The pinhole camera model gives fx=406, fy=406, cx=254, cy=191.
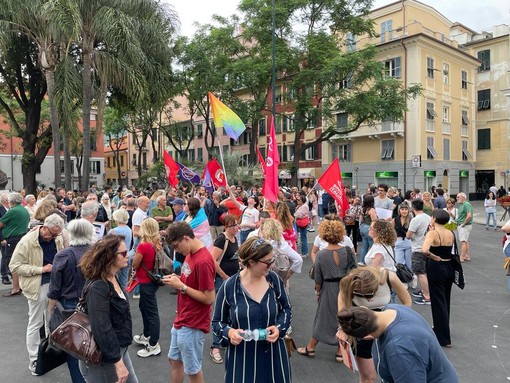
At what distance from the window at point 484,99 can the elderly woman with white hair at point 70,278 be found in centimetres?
4366

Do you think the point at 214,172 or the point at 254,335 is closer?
the point at 254,335

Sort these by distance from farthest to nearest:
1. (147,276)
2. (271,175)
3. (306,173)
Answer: (306,173), (271,175), (147,276)

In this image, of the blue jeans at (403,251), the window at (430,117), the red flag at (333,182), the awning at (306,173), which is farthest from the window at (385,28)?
the blue jeans at (403,251)

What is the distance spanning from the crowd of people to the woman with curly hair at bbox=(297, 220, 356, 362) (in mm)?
11

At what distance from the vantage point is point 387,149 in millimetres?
34375

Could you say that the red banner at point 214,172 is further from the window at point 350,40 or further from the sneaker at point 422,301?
the window at point 350,40

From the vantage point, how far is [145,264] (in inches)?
186

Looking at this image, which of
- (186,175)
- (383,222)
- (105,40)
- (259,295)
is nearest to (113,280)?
(259,295)

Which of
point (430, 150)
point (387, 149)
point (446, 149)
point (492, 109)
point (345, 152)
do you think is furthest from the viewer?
point (492, 109)

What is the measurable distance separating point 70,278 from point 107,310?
1056 millimetres

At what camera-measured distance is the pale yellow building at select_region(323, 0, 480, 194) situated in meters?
32.8

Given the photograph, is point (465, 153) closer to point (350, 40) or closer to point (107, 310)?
point (350, 40)

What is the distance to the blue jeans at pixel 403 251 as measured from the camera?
7.45 m

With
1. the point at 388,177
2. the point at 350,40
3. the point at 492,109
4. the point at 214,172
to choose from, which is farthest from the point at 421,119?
the point at 214,172
